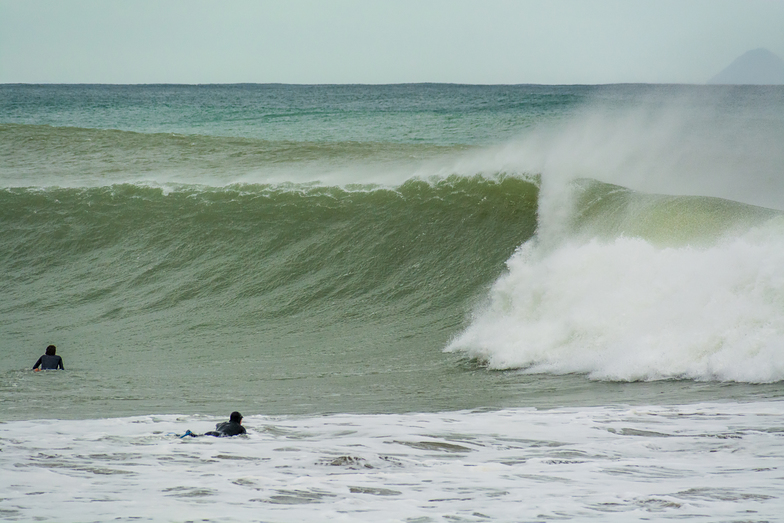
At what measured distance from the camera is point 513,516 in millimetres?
3705

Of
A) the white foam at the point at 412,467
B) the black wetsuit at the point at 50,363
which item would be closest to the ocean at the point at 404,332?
the white foam at the point at 412,467

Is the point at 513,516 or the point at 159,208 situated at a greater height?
the point at 159,208

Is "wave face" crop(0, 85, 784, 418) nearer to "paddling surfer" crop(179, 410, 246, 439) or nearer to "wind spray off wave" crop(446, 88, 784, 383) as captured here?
"wind spray off wave" crop(446, 88, 784, 383)

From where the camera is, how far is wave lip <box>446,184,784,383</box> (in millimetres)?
6832

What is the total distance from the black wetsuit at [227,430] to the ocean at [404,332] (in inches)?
3.4

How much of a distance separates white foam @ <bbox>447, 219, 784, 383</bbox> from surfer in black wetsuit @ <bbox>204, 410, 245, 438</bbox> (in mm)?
3148

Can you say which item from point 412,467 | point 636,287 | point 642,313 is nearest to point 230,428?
point 412,467

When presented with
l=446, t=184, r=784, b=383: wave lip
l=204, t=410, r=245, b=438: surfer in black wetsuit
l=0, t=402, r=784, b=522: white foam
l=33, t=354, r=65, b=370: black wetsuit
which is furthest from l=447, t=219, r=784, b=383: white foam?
l=33, t=354, r=65, b=370: black wetsuit

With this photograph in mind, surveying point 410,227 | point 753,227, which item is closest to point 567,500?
point 753,227

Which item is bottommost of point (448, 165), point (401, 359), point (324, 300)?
point (401, 359)

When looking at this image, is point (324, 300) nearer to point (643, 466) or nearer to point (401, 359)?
point (401, 359)

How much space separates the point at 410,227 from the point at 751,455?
8078 millimetres

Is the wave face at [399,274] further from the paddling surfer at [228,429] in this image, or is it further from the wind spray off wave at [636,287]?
the paddling surfer at [228,429]

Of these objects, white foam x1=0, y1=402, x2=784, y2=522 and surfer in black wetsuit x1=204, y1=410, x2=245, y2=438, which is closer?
white foam x1=0, y1=402, x2=784, y2=522
